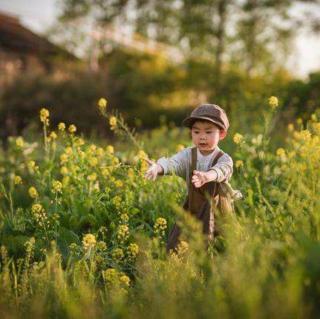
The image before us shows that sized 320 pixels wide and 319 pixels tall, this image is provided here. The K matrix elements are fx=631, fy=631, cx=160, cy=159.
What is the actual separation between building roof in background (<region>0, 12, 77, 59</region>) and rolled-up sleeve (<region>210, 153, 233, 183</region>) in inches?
753

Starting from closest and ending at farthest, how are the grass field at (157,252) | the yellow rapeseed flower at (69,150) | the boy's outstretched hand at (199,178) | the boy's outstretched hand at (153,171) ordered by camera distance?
the grass field at (157,252) → the boy's outstretched hand at (199,178) → the boy's outstretched hand at (153,171) → the yellow rapeseed flower at (69,150)

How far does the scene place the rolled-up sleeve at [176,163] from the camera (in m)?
3.82

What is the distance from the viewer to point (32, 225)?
4.68m

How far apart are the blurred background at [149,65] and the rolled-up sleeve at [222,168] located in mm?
4844

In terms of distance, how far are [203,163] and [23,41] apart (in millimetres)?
19941

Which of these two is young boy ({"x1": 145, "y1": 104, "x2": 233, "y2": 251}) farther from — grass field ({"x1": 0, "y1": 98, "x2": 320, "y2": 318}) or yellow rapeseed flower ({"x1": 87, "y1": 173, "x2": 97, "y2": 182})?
yellow rapeseed flower ({"x1": 87, "y1": 173, "x2": 97, "y2": 182})

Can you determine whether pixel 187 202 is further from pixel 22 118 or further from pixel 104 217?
pixel 22 118

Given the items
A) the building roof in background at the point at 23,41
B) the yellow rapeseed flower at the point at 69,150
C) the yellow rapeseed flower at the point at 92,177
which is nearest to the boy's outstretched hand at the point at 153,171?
the yellow rapeseed flower at the point at 92,177

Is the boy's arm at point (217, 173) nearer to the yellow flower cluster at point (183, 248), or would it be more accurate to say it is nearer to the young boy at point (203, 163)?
the young boy at point (203, 163)

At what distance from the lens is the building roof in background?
73.5 ft

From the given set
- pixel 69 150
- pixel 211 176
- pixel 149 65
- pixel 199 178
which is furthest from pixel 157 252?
pixel 149 65

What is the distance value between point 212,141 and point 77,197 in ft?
5.16

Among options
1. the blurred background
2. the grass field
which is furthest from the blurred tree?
the grass field

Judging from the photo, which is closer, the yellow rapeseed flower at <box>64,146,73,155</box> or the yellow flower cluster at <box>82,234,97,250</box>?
the yellow flower cluster at <box>82,234,97,250</box>
